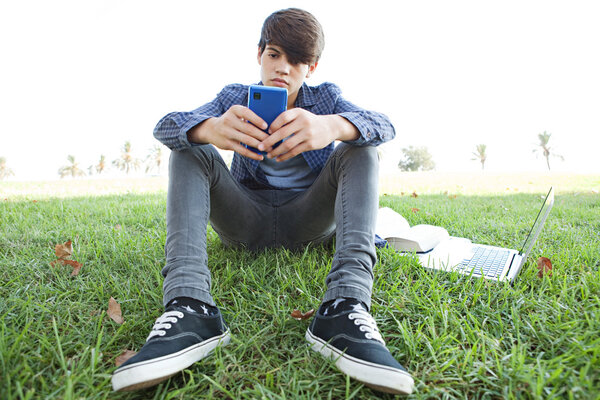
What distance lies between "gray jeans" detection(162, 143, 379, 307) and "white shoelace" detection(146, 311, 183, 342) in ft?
0.28

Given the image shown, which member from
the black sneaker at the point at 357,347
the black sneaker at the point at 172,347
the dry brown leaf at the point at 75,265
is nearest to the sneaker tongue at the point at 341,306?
the black sneaker at the point at 357,347

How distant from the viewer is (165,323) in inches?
44.6

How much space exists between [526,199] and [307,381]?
15.2ft

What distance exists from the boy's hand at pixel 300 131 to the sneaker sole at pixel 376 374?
2.41 feet

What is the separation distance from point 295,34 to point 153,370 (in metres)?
1.54

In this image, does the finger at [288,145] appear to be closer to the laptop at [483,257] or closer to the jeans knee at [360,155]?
the jeans knee at [360,155]

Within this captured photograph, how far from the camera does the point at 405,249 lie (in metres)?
2.09

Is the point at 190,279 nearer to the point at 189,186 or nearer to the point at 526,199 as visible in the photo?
the point at 189,186

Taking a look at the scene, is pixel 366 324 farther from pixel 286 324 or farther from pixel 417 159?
pixel 417 159

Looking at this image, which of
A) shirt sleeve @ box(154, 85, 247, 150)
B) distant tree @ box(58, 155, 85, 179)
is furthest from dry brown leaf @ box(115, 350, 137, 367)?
distant tree @ box(58, 155, 85, 179)

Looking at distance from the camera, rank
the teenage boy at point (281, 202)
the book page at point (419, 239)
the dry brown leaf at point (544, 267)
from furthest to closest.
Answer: the book page at point (419, 239) < the dry brown leaf at point (544, 267) < the teenage boy at point (281, 202)

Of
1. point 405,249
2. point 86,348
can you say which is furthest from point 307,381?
point 405,249

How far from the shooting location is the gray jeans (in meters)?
1.29

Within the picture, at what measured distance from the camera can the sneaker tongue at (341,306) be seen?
1198 mm
